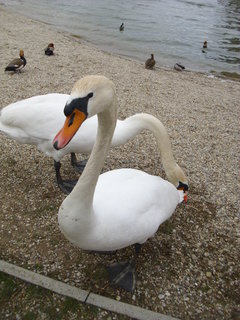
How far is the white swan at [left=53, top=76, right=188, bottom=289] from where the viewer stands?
75.4 inches

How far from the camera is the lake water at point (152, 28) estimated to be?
14758mm

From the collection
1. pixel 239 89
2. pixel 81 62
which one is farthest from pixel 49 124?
pixel 239 89

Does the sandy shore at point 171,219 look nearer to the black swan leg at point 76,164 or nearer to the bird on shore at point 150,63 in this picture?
the black swan leg at point 76,164

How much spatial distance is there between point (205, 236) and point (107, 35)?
15.6 meters

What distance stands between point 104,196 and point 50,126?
1544 mm

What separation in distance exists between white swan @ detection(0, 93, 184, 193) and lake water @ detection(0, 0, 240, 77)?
1034 cm

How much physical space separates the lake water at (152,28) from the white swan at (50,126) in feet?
33.9

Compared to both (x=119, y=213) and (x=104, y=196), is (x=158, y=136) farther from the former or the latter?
(x=119, y=213)

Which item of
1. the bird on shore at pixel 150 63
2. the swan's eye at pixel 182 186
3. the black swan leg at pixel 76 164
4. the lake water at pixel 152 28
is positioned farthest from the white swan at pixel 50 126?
the lake water at pixel 152 28

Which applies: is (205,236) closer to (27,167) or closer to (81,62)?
(27,167)

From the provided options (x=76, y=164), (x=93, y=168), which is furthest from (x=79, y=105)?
(x=76, y=164)

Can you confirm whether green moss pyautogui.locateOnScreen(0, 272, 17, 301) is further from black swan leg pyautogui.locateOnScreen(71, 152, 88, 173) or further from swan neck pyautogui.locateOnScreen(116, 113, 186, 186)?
black swan leg pyautogui.locateOnScreen(71, 152, 88, 173)

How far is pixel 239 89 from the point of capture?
10867 millimetres

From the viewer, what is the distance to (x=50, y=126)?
3924 millimetres
